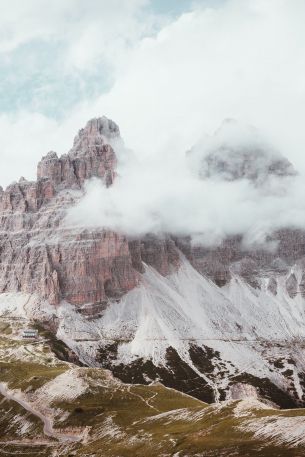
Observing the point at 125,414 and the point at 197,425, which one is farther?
the point at 125,414

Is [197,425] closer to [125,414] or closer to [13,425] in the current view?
[125,414]

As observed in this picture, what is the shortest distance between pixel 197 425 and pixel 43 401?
228 feet

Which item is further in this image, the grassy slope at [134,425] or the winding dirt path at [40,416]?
the winding dirt path at [40,416]

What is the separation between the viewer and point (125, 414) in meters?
151

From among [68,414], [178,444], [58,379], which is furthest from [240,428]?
[58,379]

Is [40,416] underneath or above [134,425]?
above

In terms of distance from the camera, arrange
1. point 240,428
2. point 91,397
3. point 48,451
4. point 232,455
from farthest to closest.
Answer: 1. point 91,397
2. point 48,451
3. point 240,428
4. point 232,455

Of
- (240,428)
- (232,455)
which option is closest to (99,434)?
(240,428)

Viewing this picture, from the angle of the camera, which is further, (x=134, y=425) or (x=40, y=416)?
(x=40, y=416)

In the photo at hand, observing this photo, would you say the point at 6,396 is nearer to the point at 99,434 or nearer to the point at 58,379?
the point at 58,379

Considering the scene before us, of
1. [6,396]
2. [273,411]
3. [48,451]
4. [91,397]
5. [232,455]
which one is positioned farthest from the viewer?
[6,396]

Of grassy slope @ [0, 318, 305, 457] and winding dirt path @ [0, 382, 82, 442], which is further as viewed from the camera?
winding dirt path @ [0, 382, 82, 442]

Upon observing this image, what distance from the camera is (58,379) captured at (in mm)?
188250

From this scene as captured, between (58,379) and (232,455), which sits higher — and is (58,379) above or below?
above
